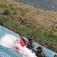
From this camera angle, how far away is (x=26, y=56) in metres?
21.6

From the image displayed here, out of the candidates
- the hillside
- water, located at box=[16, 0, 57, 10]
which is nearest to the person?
the hillside

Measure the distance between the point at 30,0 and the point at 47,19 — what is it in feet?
43.2

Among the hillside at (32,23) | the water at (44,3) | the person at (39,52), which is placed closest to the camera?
the person at (39,52)

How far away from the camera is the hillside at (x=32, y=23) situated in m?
23.9

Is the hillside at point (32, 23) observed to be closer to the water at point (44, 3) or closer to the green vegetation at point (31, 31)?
the green vegetation at point (31, 31)

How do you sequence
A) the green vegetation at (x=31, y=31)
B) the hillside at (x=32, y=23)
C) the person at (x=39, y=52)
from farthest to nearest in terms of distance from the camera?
1. the hillside at (x=32, y=23)
2. the green vegetation at (x=31, y=31)
3. the person at (x=39, y=52)

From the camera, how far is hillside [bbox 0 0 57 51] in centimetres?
2391

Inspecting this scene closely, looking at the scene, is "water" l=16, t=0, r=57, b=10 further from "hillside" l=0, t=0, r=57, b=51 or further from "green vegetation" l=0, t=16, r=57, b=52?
"green vegetation" l=0, t=16, r=57, b=52

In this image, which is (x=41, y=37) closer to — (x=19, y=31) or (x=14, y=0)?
(x=19, y=31)

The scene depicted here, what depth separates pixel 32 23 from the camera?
92.8ft

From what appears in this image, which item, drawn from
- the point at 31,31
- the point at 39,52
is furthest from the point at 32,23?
the point at 39,52

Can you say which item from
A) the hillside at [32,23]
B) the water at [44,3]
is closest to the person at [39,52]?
the hillside at [32,23]

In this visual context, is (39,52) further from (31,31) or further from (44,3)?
(44,3)

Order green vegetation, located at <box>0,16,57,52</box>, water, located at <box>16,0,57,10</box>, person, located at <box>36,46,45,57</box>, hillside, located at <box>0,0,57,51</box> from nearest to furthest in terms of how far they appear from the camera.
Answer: person, located at <box>36,46,45,57</box>
green vegetation, located at <box>0,16,57,52</box>
hillside, located at <box>0,0,57,51</box>
water, located at <box>16,0,57,10</box>
